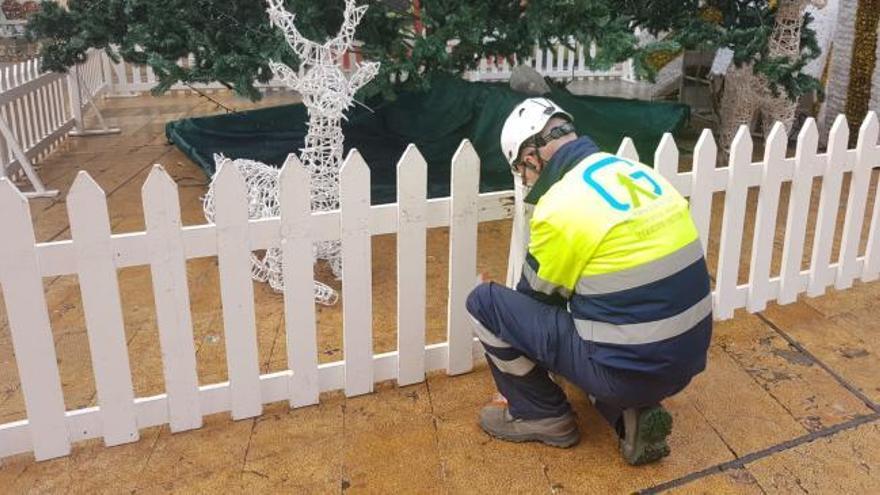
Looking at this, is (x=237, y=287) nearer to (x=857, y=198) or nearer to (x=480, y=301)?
(x=480, y=301)

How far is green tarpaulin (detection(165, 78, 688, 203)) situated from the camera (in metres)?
6.64

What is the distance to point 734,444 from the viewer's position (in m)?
3.05

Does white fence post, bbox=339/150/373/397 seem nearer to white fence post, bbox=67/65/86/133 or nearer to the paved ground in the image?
the paved ground

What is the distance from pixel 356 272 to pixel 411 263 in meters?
0.25

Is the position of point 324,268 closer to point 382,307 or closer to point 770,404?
point 382,307

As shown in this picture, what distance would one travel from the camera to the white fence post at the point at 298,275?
296 centimetres

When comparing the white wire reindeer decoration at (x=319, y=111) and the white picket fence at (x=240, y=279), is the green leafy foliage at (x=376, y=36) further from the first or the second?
the white picket fence at (x=240, y=279)

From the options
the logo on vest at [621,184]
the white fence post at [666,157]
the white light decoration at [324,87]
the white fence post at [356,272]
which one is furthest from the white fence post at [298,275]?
the white fence post at [666,157]

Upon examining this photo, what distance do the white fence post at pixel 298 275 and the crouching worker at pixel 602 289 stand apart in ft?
2.33

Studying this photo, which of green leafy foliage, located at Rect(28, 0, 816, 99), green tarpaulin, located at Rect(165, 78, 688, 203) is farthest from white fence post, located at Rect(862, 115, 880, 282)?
green tarpaulin, located at Rect(165, 78, 688, 203)

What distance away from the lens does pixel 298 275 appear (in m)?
3.07

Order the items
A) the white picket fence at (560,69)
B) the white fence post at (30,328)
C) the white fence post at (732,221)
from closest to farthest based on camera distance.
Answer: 1. the white fence post at (30,328)
2. the white fence post at (732,221)
3. the white picket fence at (560,69)

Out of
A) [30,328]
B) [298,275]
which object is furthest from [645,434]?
[30,328]

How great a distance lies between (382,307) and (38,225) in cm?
322
